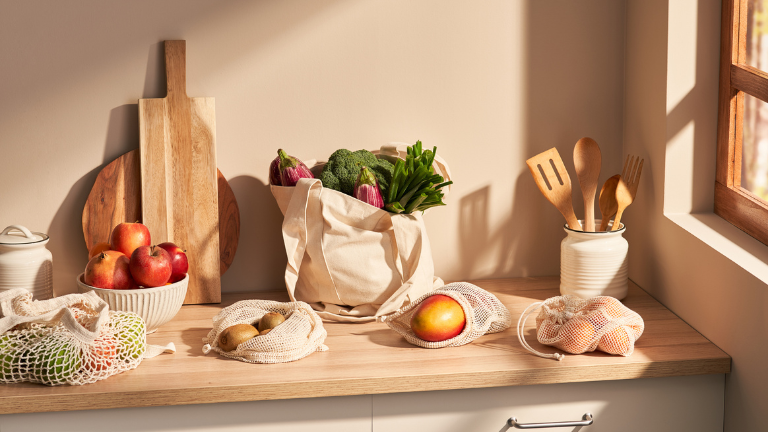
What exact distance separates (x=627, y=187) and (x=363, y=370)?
→ 71 cm

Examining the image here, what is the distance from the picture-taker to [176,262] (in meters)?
1.34

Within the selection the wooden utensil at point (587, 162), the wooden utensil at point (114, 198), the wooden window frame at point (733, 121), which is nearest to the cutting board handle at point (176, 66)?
the wooden utensil at point (114, 198)

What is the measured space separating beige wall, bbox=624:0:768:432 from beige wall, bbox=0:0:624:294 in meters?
0.14

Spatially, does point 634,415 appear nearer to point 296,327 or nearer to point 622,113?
point 296,327

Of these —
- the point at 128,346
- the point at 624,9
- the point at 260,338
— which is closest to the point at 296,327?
the point at 260,338

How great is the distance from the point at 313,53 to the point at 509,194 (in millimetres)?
565

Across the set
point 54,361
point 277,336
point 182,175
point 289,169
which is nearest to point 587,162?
point 289,169

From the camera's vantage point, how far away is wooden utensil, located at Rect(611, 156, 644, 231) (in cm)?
146

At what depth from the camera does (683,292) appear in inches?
55.4

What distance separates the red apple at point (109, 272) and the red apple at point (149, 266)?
0.07 feet

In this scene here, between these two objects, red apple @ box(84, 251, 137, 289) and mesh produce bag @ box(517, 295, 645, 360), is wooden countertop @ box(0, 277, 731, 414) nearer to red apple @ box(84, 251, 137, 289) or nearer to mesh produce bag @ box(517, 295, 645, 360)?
mesh produce bag @ box(517, 295, 645, 360)

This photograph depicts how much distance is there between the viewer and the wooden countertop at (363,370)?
1124 mm

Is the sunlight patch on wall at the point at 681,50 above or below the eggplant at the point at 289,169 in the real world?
above

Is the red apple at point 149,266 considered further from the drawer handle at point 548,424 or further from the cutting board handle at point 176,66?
the drawer handle at point 548,424
